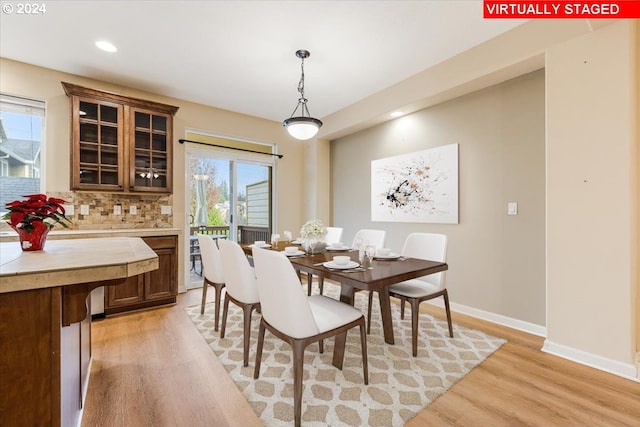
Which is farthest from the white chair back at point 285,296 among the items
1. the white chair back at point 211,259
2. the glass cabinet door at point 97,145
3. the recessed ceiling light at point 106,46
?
the glass cabinet door at point 97,145

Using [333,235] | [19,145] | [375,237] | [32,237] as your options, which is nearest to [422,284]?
[375,237]

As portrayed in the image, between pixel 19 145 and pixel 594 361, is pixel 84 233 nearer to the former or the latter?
pixel 19 145

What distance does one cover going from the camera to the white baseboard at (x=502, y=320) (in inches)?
103

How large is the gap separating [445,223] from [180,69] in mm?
3454

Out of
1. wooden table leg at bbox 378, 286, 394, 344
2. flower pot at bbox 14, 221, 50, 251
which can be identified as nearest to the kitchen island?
flower pot at bbox 14, 221, 50, 251

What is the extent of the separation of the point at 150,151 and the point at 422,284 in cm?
349

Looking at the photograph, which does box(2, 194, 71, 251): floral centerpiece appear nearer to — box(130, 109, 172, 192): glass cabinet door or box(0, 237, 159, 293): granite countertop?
box(0, 237, 159, 293): granite countertop

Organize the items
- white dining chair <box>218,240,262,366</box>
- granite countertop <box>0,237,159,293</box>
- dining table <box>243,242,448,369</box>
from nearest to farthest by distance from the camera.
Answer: granite countertop <box>0,237,159,293</box>
dining table <box>243,242,448,369</box>
white dining chair <box>218,240,262,366</box>

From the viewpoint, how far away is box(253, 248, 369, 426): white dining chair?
152 centimetres

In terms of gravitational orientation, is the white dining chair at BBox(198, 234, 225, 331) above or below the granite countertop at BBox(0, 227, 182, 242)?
below

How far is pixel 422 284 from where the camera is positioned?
8.38ft

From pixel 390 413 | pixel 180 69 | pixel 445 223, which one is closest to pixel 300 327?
pixel 390 413

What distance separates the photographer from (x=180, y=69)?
318 centimetres

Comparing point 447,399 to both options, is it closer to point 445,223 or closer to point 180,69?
point 445,223
